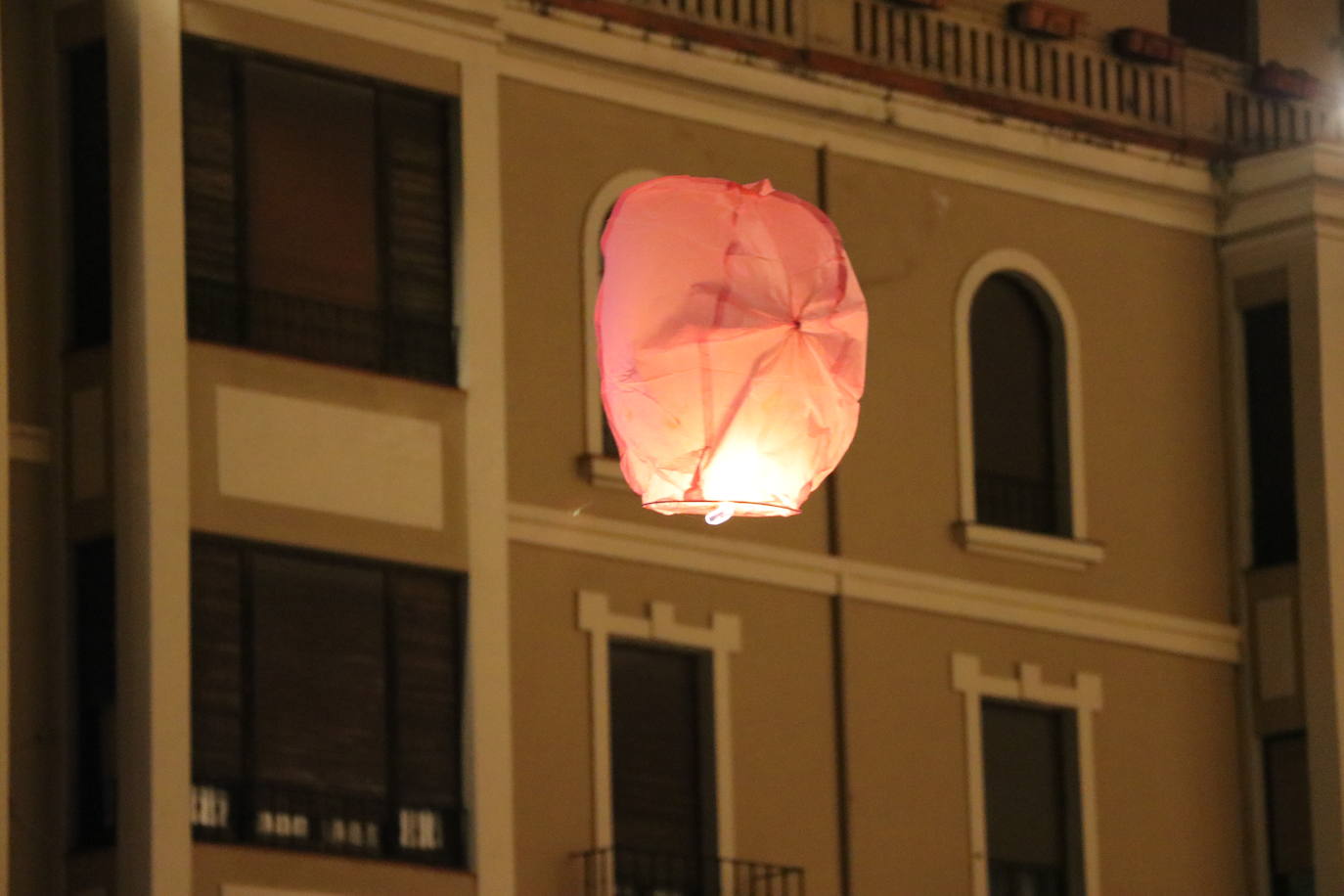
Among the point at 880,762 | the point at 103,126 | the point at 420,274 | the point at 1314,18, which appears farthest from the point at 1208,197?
the point at 103,126

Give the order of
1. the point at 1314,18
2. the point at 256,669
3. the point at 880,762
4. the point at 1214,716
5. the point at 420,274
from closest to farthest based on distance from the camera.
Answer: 1. the point at 256,669
2. the point at 420,274
3. the point at 880,762
4. the point at 1214,716
5. the point at 1314,18

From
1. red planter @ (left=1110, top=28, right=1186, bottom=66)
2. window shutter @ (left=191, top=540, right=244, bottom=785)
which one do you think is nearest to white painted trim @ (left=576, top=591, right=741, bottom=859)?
window shutter @ (left=191, top=540, right=244, bottom=785)

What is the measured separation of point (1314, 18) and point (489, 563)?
8917 millimetres

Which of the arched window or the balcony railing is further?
the arched window

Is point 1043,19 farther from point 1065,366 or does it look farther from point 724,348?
point 724,348

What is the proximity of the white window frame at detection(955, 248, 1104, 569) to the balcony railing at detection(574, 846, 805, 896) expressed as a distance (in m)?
2.67

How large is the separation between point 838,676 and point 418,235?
12.3ft

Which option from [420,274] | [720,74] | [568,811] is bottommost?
[568,811]

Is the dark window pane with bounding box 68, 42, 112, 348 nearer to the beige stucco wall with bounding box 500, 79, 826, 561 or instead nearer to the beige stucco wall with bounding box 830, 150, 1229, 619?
the beige stucco wall with bounding box 500, 79, 826, 561

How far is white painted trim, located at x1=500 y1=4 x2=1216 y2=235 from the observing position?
915 inches

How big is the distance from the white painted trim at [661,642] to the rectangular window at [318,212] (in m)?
1.67

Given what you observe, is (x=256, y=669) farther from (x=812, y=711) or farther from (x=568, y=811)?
(x=812, y=711)

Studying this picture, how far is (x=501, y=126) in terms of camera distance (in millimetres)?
22906

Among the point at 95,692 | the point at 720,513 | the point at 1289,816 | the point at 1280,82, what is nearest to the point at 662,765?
the point at 95,692
